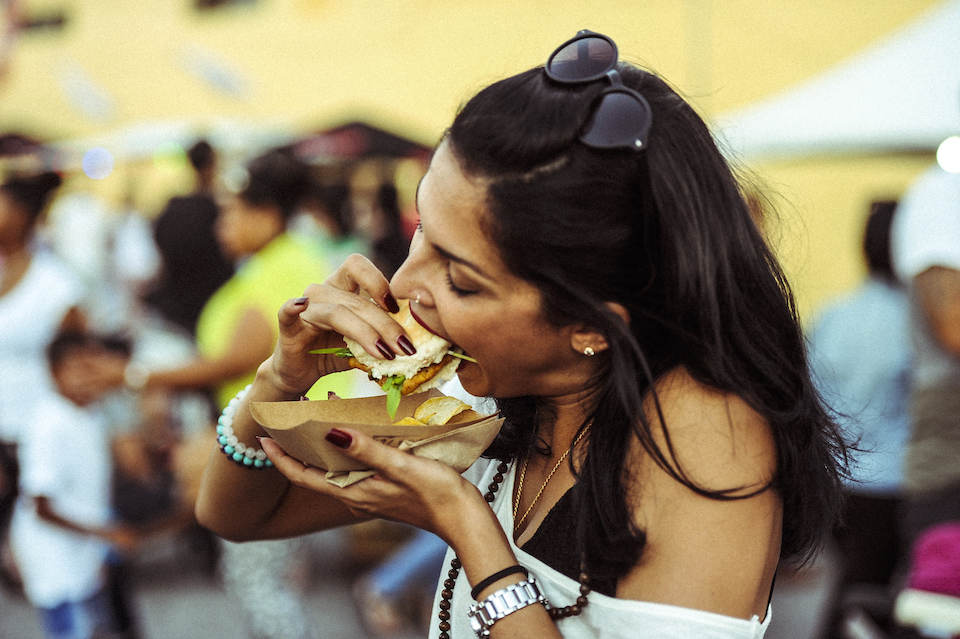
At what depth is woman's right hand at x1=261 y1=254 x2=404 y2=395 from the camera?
1505 mm

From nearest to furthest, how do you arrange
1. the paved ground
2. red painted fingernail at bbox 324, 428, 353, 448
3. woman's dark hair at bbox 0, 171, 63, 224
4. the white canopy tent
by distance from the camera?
red painted fingernail at bbox 324, 428, 353, 448, woman's dark hair at bbox 0, 171, 63, 224, the paved ground, the white canopy tent

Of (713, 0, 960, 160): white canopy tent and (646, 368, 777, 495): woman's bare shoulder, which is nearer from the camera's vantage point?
(646, 368, 777, 495): woman's bare shoulder

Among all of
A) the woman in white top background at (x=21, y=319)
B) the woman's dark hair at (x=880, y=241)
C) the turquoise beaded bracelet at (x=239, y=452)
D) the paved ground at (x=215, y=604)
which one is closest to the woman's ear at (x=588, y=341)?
the turquoise beaded bracelet at (x=239, y=452)

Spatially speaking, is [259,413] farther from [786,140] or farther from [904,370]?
[786,140]

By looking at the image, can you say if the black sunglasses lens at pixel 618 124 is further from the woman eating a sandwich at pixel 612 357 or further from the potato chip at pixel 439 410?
the potato chip at pixel 439 410

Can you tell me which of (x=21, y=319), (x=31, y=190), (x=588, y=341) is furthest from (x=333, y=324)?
(x=31, y=190)

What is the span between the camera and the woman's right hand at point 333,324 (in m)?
1.50

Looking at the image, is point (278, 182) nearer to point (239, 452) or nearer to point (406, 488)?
point (239, 452)

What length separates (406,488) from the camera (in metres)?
1.40

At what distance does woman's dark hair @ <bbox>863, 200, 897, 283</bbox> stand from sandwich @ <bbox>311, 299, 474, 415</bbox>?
121 inches

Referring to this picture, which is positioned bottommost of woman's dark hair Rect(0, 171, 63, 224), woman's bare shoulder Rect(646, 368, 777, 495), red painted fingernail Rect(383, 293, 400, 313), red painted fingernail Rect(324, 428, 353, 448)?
woman's dark hair Rect(0, 171, 63, 224)

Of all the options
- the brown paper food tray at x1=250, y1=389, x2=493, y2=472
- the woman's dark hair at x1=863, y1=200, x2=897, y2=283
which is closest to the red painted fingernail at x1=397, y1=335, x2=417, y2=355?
the brown paper food tray at x1=250, y1=389, x2=493, y2=472

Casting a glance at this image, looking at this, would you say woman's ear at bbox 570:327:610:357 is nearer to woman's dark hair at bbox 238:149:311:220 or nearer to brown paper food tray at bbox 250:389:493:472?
→ brown paper food tray at bbox 250:389:493:472

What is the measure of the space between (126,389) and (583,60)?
360cm
